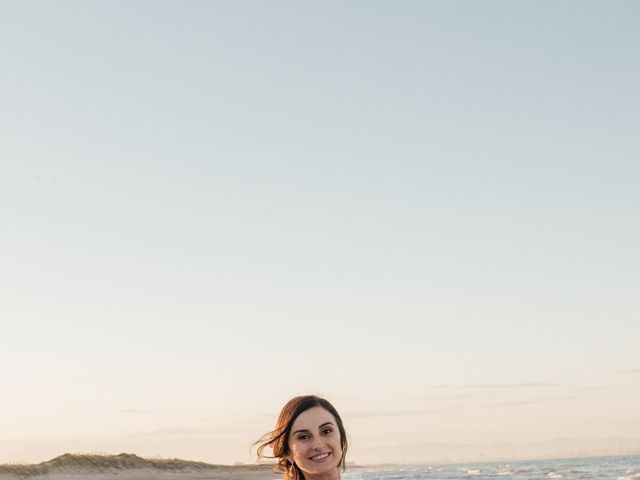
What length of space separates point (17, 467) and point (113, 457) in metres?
11.1

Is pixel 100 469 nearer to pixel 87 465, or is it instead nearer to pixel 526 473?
pixel 87 465

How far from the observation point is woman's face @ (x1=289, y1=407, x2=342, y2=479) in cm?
370

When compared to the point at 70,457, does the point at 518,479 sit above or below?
below

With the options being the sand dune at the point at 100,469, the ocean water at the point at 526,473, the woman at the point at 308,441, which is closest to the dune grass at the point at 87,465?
the sand dune at the point at 100,469

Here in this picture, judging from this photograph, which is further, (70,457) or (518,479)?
(518,479)

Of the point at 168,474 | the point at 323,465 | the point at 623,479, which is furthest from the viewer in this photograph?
the point at 168,474

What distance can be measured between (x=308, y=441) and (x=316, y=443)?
47mm

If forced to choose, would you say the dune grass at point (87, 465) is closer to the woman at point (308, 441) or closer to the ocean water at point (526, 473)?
the ocean water at point (526, 473)

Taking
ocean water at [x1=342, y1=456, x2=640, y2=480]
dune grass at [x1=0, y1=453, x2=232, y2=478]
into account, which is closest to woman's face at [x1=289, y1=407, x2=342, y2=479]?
dune grass at [x1=0, y1=453, x2=232, y2=478]

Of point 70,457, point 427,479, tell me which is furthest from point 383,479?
point 70,457

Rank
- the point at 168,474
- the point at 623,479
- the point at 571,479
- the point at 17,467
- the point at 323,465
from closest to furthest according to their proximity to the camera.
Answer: the point at 323,465
the point at 17,467
the point at 623,479
the point at 571,479
the point at 168,474

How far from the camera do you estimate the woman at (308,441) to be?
3.71 meters

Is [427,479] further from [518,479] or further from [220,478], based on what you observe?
[220,478]

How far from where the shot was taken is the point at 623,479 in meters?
46.7
